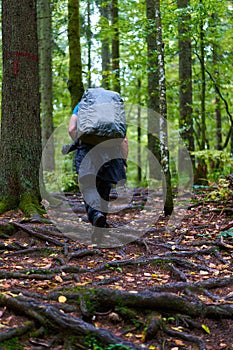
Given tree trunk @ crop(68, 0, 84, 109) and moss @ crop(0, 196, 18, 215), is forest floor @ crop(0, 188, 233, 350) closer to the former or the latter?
moss @ crop(0, 196, 18, 215)

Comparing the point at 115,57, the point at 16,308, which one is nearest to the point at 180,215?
the point at 16,308

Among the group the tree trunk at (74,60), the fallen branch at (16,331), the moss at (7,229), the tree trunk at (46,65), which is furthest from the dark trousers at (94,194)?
the tree trunk at (46,65)

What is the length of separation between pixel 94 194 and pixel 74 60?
5919 mm

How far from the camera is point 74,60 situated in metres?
10.9

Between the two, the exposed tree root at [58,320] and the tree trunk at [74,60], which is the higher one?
the tree trunk at [74,60]

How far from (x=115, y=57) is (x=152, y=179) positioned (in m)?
4.21

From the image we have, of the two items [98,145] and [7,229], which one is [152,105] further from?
[7,229]

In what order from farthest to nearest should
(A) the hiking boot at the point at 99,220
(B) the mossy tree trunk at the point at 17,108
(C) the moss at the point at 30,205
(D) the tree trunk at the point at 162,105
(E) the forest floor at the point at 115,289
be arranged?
(D) the tree trunk at the point at 162,105 < (B) the mossy tree trunk at the point at 17,108 < (C) the moss at the point at 30,205 < (A) the hiking boot at the point at 99,220 < (E) the forest floor at the point at 115,289

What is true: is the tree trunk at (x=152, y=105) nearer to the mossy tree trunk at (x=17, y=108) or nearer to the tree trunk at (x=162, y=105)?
the tree trunk at (x=162, y=105)

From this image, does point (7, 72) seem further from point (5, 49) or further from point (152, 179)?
point (152, 179)

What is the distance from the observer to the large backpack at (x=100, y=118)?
18.6 ft

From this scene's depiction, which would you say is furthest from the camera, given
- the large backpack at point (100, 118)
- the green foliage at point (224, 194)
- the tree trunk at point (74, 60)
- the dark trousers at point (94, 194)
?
the tree trunk at point (74, 60)

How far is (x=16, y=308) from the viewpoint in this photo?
3.67 meters

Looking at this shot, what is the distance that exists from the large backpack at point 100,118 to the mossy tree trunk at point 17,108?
63.7 inches
